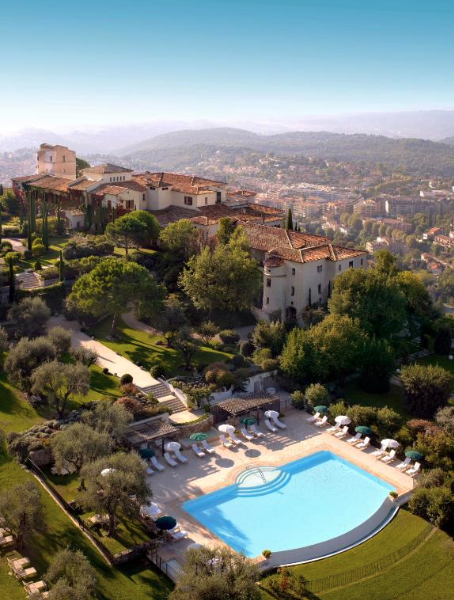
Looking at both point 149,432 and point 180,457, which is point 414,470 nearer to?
point 180,457

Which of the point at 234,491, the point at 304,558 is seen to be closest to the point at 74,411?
the point at 234,491

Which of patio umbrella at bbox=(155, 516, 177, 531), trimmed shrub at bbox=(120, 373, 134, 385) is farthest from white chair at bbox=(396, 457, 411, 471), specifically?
trimmed shrub at bbox=(120, 373, 134, 385)

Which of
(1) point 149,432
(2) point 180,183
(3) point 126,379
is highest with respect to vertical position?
(2) point 180,183

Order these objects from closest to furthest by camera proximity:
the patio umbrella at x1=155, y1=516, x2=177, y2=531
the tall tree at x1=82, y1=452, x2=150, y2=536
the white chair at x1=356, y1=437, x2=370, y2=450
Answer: the tall tree at x1=82, y1=452, x2=150, y2=536 < the patio umbrella at x1=155, y1=516, x2=177, y2=531 < the white chair at x1=356, y1=437, x2=370, y2=450

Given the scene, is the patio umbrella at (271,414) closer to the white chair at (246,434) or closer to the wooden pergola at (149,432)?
the white chair at (246,434)

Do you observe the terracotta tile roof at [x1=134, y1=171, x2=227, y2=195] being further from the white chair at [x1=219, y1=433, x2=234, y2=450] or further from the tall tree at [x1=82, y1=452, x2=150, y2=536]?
the tall tree at [x1=82, y1=452, x2=150, y2=536]

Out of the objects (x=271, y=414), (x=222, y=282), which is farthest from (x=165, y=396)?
(x=222, y=282)
